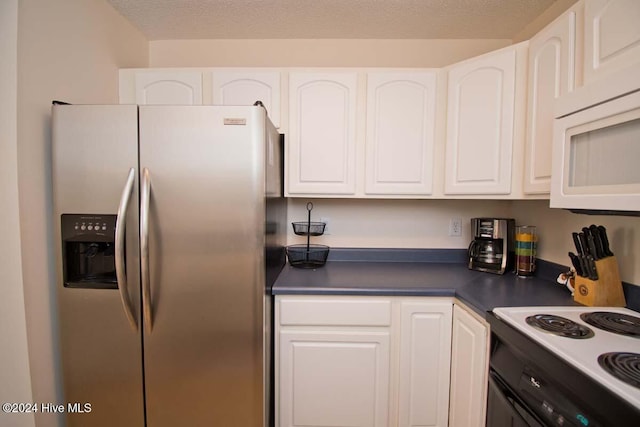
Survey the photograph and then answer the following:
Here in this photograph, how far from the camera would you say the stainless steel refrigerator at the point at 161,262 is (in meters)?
1.11

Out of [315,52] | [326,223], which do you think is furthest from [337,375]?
[315,52]

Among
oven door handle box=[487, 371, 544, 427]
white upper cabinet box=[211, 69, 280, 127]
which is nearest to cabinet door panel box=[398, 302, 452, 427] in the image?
oven door handle box=[487, 371, 544, 427]

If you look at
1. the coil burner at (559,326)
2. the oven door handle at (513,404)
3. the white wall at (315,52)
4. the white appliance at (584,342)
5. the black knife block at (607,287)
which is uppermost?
the white wall at (315,52)

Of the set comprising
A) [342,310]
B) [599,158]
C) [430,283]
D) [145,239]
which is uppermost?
[599,158]

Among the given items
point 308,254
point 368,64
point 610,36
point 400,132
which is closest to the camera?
point 610,36

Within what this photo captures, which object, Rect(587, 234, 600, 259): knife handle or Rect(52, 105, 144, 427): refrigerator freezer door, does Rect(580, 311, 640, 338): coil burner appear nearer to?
Rect(587, 234, 600, 259): knife handle

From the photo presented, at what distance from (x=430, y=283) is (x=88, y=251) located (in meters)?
1.59

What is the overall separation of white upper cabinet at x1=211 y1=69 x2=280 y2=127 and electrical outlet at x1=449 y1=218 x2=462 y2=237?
134 cm

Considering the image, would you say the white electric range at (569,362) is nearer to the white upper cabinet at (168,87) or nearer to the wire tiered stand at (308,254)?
the wire tiered stand at (308,254)

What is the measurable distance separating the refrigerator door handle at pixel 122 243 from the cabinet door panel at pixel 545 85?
1.75 m

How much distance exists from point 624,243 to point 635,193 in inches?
23.8

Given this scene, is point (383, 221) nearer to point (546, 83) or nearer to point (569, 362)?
point (546, 83)

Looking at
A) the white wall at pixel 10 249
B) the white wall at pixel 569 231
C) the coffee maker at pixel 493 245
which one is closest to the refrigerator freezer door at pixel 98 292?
the white wall at pixel 10 249

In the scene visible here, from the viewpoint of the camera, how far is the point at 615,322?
93 centimetres
